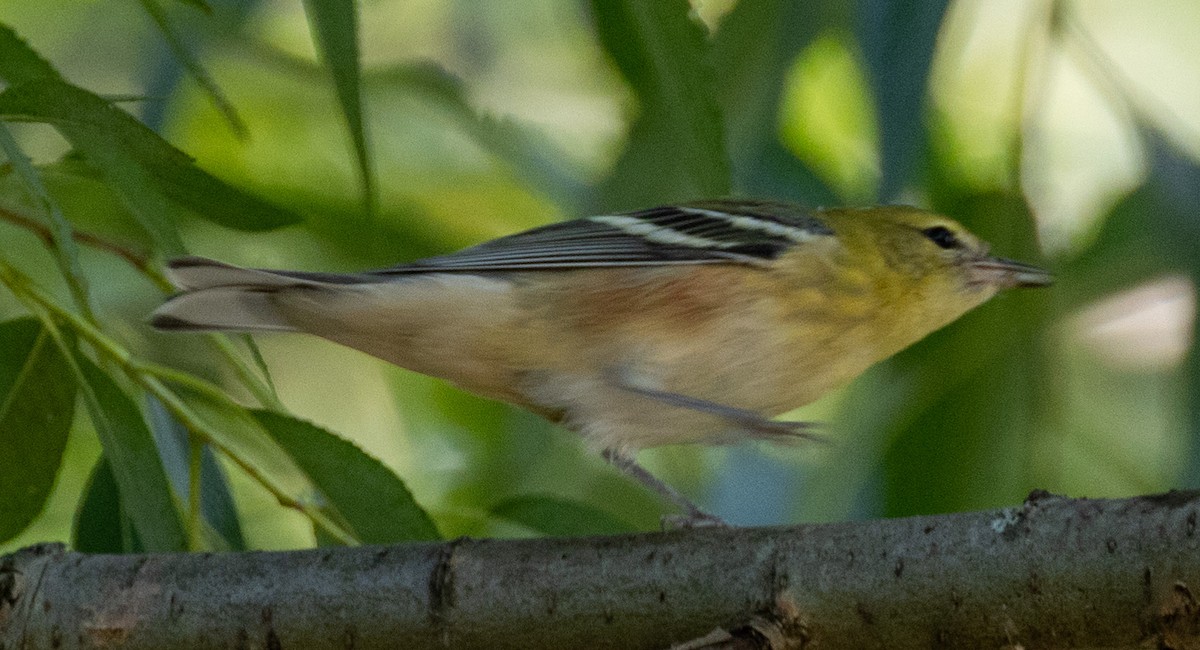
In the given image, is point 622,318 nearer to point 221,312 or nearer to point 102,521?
point 221,312

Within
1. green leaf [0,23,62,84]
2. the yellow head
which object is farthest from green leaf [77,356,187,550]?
the yellow head

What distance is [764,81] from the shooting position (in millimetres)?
3666

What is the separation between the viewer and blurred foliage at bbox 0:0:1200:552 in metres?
2.30

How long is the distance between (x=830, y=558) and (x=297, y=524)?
2.86m

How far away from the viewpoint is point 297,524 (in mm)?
A: 4445

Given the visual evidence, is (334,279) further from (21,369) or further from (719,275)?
(719,275)

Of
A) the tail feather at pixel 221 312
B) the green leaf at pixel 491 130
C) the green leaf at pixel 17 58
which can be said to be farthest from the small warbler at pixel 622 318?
the green leaf at pixel 491 130

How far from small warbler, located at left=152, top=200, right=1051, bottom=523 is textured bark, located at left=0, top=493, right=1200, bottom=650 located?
653 millimetres

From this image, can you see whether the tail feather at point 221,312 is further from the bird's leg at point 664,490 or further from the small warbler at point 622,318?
the bird's leg at point 664,490

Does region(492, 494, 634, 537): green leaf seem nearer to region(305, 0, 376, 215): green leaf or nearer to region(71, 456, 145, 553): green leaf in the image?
region(71, 456, 145, 553): green leaf

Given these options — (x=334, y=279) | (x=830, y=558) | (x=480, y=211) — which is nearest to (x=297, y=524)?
(x=480, y=211)

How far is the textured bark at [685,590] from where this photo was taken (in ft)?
5.68

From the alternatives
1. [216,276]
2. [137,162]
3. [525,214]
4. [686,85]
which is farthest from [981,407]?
[137,162]

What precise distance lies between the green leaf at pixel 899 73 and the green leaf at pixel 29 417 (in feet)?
5.28
